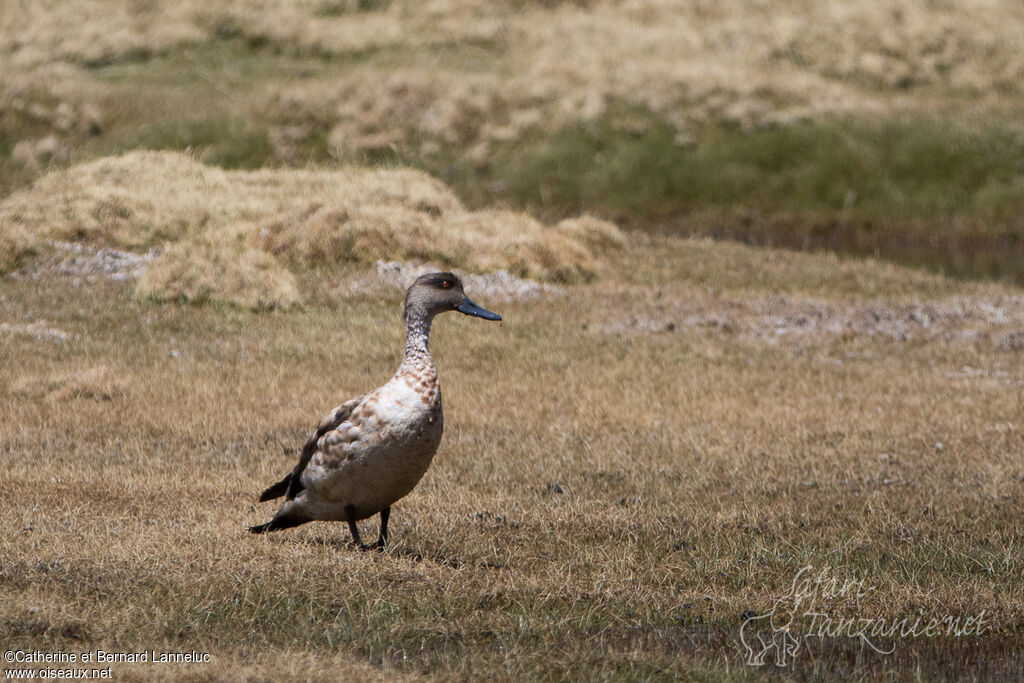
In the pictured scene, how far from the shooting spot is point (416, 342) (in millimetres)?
8484

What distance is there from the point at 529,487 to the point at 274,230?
1464 centimetres

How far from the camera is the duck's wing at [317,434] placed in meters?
8.42

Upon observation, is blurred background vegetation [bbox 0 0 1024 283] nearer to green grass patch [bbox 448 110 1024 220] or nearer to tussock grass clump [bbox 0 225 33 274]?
green grass patch [bbox 448 110 1024 220]

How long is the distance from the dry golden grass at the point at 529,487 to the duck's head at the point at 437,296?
1.79 m

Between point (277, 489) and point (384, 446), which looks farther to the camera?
point (277, 489)

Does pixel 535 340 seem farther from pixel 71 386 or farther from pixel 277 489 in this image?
pixel 277 489

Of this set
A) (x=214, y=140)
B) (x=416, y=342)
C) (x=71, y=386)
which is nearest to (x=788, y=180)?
(x=214, y=140)

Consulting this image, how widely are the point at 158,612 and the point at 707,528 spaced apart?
467 cm

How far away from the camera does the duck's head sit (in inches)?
343

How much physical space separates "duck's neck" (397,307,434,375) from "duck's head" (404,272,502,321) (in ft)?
0.11

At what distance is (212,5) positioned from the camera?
51.4 meters

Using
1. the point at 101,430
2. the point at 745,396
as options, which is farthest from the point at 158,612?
the point at 745,396

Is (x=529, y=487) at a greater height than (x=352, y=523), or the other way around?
(x=352, y=523)

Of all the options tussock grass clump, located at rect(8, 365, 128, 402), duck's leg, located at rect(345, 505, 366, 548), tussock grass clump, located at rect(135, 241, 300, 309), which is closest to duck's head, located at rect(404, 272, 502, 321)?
duck's leg, located at rect(345, 505, 366, 548)
